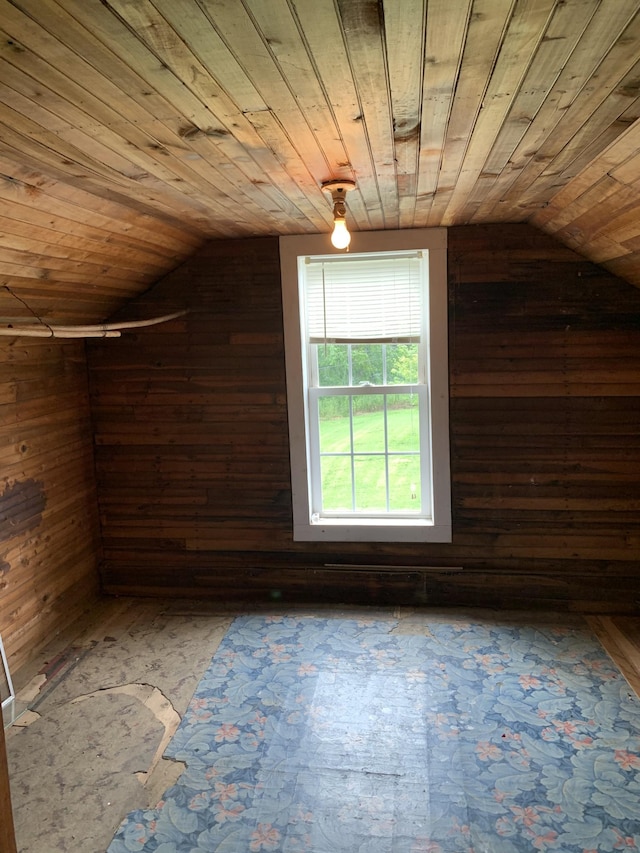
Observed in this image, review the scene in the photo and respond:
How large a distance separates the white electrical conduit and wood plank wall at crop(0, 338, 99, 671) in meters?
0.20

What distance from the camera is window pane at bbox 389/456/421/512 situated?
396 centimetres

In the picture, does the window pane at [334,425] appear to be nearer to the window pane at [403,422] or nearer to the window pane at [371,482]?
the window pane at [371,482]

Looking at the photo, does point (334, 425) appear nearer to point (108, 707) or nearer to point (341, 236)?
point (341, 236)

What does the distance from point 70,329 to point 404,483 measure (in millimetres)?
2356

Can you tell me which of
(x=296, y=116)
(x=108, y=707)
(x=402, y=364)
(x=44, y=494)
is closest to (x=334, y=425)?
(x=402, y=364)

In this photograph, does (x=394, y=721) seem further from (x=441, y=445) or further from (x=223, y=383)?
(x=223, y=383)

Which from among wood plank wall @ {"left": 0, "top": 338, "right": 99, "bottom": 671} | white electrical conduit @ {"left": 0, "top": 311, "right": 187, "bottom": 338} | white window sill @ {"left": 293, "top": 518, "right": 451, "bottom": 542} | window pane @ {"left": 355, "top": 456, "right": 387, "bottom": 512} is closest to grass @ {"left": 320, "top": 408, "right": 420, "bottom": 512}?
window pane @ {"left": 355, "top": 456, "right": 387, "bottom": 512}

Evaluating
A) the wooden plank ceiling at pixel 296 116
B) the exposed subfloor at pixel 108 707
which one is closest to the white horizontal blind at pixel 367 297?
the wooden plank ceiling at pixel 296 116

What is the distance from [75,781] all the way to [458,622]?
2282 mm

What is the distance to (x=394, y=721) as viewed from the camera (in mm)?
2734

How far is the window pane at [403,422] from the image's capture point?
3900mm

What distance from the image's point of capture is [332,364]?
13.0 ft

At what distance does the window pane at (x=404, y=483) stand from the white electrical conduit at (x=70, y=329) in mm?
1817

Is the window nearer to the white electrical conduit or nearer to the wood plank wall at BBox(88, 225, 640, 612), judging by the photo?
the wood plank wall at BBox(88, 225, 640, 612)
